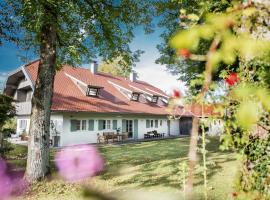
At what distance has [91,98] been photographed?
3222 centimetres

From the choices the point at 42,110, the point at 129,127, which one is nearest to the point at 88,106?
the point at 129,127

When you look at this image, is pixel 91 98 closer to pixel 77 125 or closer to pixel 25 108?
pixel 77 125

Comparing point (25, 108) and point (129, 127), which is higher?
point (25, 108)

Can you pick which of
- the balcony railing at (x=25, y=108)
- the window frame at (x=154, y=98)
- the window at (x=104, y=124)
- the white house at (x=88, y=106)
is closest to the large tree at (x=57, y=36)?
the white house at (x=88, y=106)

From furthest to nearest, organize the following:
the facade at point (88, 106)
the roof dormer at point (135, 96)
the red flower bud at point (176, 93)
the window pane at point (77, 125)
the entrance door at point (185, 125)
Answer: the entrance door at point (185, 125)
the roof dormer at point (135, 96)
the window pane at point (77, 125)
the facade at point (88, 106)
the red flower bud at point (176, 93)

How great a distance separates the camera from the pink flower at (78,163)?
147cm

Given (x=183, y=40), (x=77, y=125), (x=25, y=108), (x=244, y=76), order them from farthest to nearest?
(x=25, y=108) → (x=77, y=125) → (x=244, y=76) → (x=183, y=40)

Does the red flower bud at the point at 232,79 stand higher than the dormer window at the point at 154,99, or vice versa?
the dormer window at the point at 154,99

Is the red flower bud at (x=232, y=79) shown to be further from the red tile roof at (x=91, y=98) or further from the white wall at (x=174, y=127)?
the white wall at (x=174, y=127)

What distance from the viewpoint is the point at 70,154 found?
152cm

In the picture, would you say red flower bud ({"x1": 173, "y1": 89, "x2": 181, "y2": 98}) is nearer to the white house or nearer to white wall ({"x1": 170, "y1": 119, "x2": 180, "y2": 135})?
the white house

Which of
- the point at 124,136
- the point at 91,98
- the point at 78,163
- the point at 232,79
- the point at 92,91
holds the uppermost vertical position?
the point at 92,91

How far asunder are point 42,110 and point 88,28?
4.91 metres

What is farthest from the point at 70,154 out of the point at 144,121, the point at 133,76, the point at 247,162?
the point at 133,76
